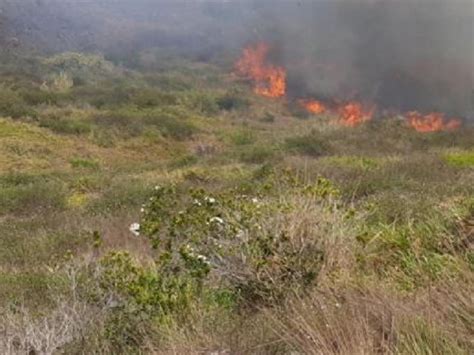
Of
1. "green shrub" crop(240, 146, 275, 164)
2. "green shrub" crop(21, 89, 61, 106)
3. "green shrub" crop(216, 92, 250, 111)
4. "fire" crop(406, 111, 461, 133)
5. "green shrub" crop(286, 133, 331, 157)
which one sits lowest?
"green shrub" crop(216, 92, 250, 111)

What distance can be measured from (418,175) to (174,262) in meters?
10.7

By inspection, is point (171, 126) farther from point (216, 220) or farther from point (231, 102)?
point (216, 220)

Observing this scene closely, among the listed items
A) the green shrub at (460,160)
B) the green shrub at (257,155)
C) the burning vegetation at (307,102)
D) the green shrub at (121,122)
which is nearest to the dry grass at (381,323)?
the green shrub at (460,160)

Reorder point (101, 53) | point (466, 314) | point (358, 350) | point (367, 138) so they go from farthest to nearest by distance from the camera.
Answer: point (101, 53)
point (367, 138)
point (466, 314)
point (358, 350)

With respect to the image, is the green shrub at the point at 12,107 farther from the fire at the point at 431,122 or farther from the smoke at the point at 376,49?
the fire at the point at 431,122

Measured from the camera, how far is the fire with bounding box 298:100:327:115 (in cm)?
3850

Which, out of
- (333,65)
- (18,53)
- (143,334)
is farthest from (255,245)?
(18,53)

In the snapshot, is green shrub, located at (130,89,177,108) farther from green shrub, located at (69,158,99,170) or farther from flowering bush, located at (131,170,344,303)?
flowering bush, located at (131,170,344,303)

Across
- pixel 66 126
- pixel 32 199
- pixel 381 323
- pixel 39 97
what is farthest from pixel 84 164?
pixel 381 323

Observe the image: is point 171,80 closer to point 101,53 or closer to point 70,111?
point 101,53

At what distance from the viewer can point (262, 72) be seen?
45156mm

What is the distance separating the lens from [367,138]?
25578 mm

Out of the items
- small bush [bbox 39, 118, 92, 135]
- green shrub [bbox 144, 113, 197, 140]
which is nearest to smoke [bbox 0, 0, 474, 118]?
green shrub [bbox 144, 113, 197, 140]

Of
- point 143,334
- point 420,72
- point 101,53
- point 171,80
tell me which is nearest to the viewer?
point 143,334
